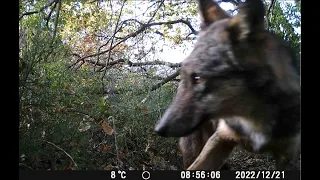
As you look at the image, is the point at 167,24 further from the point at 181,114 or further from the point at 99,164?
the point at 99,164

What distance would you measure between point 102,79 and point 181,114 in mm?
512

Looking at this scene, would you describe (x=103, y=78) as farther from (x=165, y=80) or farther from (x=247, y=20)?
(x=247, y=20)

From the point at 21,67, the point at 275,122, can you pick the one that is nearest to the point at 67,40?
the point at 21,67

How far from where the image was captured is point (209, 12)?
142 centimetres

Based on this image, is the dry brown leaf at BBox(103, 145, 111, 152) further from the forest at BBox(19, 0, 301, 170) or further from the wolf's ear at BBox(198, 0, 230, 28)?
the wolf's ear at BBox(198, 0, 230, 28)

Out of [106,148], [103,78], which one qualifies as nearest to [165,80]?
[103,78]

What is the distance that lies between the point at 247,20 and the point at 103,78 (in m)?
0.70

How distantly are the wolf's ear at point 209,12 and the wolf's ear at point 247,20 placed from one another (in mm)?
161

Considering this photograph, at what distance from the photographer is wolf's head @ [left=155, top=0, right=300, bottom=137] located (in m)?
1.25

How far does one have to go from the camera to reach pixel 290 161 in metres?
1.26

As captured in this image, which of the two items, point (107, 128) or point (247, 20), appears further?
point (107, 128)
